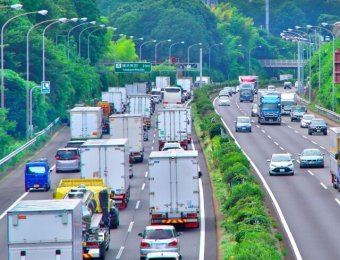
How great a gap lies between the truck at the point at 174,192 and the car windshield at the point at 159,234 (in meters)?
8.37

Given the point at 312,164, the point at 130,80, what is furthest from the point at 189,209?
the point at 130,80

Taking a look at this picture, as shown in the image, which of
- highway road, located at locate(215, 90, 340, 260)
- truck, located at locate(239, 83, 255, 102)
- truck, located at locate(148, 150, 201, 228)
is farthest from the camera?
truck, located at locate(239, 83, 255, 102)

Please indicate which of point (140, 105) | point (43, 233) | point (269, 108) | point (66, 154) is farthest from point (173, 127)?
point (43, 233)

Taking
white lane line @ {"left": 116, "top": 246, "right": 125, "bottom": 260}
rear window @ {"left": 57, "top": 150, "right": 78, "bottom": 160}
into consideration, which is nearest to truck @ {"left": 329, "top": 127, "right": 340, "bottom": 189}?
white lane line @ {"left": 116, "top": 246, "right": 125, "bottom": 260}

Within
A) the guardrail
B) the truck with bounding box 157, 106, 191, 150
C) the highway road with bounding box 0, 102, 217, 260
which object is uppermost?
the truck with bounding box 157, 106, 191, 150

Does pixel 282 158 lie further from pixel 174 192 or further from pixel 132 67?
pixel 132 67

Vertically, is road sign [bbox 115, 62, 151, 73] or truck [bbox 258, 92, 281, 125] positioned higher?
road sign [bbox 115, 62, 151, 73]

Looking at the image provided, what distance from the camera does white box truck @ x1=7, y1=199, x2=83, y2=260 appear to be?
35.0m

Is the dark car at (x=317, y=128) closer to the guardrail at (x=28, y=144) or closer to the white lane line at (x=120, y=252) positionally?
the guardrail at (x=28, y=144)

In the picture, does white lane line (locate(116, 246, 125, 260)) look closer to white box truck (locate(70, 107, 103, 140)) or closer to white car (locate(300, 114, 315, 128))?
white box truck (locate(70, 107, 103, 140))

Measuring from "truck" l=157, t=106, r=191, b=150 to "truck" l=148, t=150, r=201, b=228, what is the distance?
32.5 m

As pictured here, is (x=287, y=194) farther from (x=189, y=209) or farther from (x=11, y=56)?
(x=11, y=56)

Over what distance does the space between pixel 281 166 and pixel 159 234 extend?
29273 mm

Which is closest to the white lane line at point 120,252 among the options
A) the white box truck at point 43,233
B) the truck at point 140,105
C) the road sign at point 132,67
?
the white box truck at point 43,233
